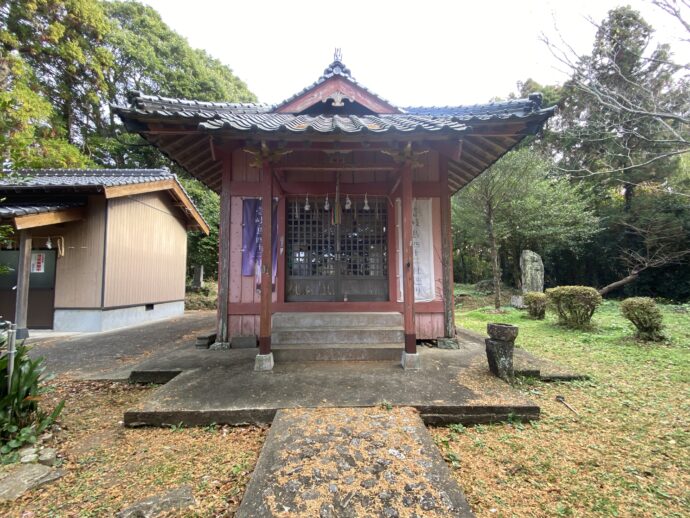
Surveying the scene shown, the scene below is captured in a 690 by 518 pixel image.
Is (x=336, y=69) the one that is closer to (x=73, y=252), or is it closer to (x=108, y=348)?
(x=108, y=348)

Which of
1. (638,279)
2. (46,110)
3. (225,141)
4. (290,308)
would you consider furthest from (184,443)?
(638,279)

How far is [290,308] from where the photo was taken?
516 centimetres

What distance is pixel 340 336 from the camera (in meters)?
4.51

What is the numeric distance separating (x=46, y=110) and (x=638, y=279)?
2316cm

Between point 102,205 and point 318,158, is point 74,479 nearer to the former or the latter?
point 318,158

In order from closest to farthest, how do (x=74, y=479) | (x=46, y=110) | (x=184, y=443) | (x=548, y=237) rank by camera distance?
1. (x=74, y=479)
2. (x=184, y=443)
3. (x=46, y=110)
4. (x=548, y=237)

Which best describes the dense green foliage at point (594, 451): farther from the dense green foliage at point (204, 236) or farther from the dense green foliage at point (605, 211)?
the dense green foliage at point (204, 236)

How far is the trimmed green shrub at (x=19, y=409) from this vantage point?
2.58m

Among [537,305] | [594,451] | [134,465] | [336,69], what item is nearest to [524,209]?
[537,305]

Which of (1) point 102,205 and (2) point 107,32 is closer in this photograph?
(1) point 102,205

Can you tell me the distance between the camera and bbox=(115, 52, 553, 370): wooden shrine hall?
432 cm

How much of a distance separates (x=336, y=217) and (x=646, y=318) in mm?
6630

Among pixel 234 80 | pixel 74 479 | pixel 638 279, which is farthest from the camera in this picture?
pixel 234 80

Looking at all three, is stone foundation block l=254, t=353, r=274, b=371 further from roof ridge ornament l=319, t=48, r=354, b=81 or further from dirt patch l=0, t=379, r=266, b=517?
roof ridge ornament l=319, t=48, r=354, b=81
